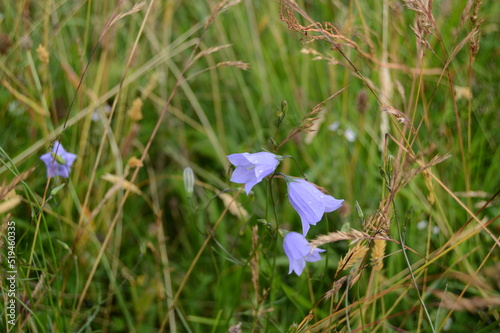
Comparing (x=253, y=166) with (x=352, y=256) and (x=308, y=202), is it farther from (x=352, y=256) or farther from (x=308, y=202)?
(x=352, y=256)

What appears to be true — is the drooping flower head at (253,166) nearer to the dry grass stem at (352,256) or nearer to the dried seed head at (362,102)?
the dry grass stem at (352,256)

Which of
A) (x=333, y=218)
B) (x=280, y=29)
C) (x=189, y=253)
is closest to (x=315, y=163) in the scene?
(x=333, y=218)

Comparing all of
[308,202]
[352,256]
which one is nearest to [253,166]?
[308,202]

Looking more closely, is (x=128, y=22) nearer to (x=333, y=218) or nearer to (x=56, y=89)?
(x=56, y=89)

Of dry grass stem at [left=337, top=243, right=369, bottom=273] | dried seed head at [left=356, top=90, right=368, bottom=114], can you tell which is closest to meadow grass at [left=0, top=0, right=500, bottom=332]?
dried seed head at [left=356, top=90, right=368, bottom=114]

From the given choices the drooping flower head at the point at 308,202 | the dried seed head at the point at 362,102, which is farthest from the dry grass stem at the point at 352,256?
the dried seed head at the point at 362,102
